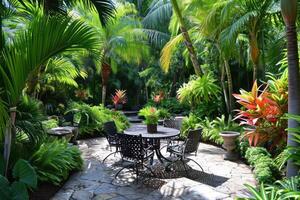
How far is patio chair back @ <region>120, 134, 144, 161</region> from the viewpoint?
5.28 metres

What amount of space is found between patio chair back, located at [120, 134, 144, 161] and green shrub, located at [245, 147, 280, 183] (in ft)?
6.43

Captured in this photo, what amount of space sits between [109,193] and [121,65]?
13773 mm

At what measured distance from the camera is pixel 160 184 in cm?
536

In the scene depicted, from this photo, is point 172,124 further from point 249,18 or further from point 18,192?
point 18,192

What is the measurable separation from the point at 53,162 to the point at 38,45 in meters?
2.22

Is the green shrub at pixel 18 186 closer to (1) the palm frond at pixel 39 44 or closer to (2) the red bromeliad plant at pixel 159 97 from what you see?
(1) the palm frond at pixel 39 44

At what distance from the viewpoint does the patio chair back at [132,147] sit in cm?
528

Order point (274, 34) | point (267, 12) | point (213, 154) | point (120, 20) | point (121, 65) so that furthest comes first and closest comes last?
point (121, 65), point (120, 20), point (274, 34), point (213, 154), point (267, 12)

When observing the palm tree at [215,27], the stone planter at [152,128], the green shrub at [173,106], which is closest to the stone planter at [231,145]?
the stone planter at [152,128]

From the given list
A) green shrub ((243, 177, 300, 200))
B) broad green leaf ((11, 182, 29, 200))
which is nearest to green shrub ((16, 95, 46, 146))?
broad green leaf ((11, 182, 29, 200))

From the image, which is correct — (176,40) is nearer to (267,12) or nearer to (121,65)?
(267,12)

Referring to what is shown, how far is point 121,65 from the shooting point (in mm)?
18203

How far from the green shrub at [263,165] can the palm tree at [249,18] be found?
7.30ft

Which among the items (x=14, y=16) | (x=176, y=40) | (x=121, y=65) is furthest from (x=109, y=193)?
(x=121, y=65)
